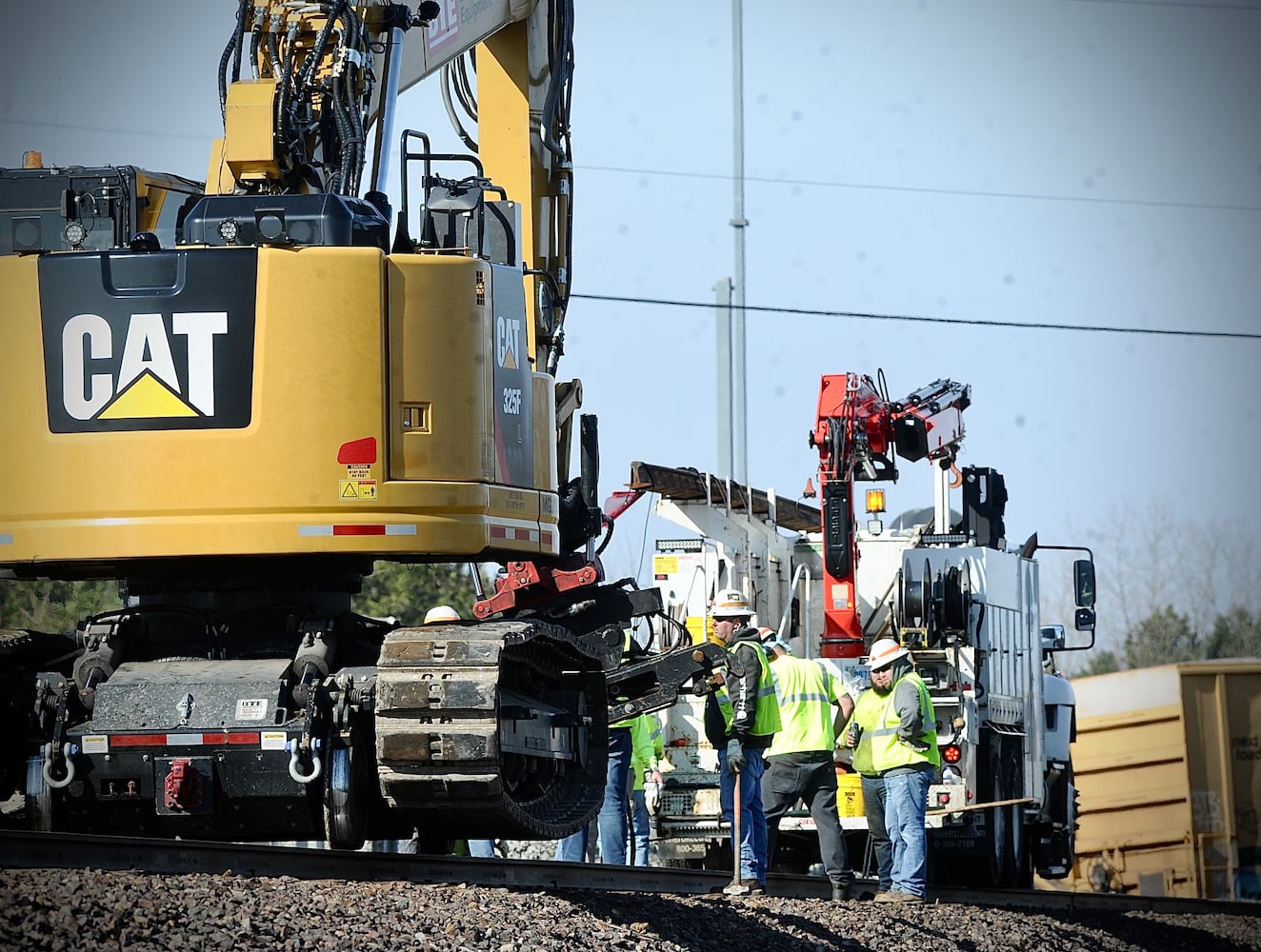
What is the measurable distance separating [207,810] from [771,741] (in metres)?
4.58

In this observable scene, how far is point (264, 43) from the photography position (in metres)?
10.9

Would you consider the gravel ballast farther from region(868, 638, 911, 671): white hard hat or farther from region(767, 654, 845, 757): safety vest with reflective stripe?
region(868, 638, 911, 671): white hard hat

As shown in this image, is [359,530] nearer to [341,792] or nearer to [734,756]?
[341,792]

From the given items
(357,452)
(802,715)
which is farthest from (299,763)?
(802,715)

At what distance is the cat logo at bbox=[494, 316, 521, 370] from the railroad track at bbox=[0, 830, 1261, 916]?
267 centimetres

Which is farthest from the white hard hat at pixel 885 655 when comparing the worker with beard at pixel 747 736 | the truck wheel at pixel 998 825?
the truck wheel at pixel 998 825

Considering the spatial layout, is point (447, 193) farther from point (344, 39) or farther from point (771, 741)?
point (771, 741)

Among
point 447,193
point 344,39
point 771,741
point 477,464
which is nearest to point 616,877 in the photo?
point 771,741

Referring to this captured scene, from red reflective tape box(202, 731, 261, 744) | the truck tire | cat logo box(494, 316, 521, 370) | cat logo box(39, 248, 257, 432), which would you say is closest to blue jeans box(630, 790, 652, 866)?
the truck tire

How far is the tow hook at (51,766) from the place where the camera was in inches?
381

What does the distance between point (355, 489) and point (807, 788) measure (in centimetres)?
496

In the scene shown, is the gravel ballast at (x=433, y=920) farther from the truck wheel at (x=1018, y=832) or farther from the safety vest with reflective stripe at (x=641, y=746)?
the truck wheel at (x=1018, y=832)

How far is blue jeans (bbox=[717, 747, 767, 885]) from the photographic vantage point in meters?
13.0

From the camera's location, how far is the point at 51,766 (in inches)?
383
